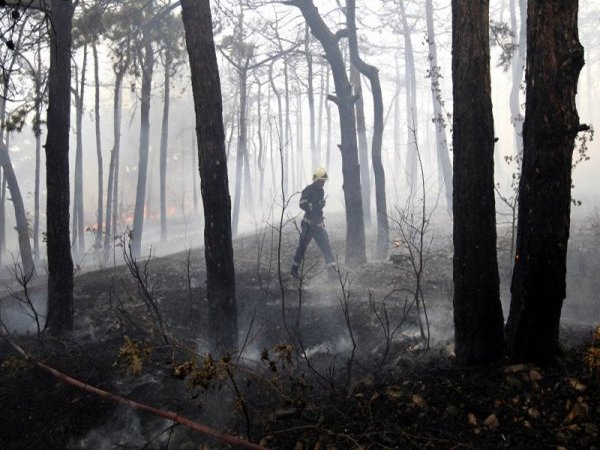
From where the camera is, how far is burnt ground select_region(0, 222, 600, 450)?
3090 millimetres

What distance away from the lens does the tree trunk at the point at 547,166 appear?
11.0 feet

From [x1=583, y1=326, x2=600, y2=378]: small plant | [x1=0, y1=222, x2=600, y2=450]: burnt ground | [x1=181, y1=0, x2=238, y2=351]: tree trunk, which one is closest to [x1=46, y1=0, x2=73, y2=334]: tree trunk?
[x1=0, y1=222, x2=600, y2=450]: burnt ground

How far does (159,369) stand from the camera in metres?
5.41

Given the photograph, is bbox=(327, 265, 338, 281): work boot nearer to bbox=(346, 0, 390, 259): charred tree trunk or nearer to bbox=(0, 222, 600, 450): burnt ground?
bbox=(0, 222, 600, 450): burnt ground

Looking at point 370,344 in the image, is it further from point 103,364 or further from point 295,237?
point 295,237

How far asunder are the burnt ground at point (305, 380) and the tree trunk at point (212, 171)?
46 cm

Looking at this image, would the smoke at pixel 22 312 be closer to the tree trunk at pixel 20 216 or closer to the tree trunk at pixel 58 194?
the tree trunk at pixel 58 194

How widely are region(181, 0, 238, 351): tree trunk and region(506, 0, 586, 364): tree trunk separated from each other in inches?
134

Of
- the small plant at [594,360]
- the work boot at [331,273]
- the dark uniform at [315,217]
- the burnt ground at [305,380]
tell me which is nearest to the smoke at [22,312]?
the burnt ground at [305,380]

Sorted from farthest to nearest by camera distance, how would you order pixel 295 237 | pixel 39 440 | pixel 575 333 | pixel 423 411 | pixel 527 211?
pixel 295 237 → pixel 575 333 → pixel 39 440 → pixel 527 211 → pixel 423 411

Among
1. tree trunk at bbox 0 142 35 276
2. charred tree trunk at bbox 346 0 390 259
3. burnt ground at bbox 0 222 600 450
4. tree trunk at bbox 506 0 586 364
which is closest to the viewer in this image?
burnt ground at bbox 0 222 600 450

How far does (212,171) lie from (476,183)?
3.08 m

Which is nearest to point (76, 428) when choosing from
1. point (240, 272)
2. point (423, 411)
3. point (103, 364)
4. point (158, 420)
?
point (158, 420)

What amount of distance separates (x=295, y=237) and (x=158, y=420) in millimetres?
9330
